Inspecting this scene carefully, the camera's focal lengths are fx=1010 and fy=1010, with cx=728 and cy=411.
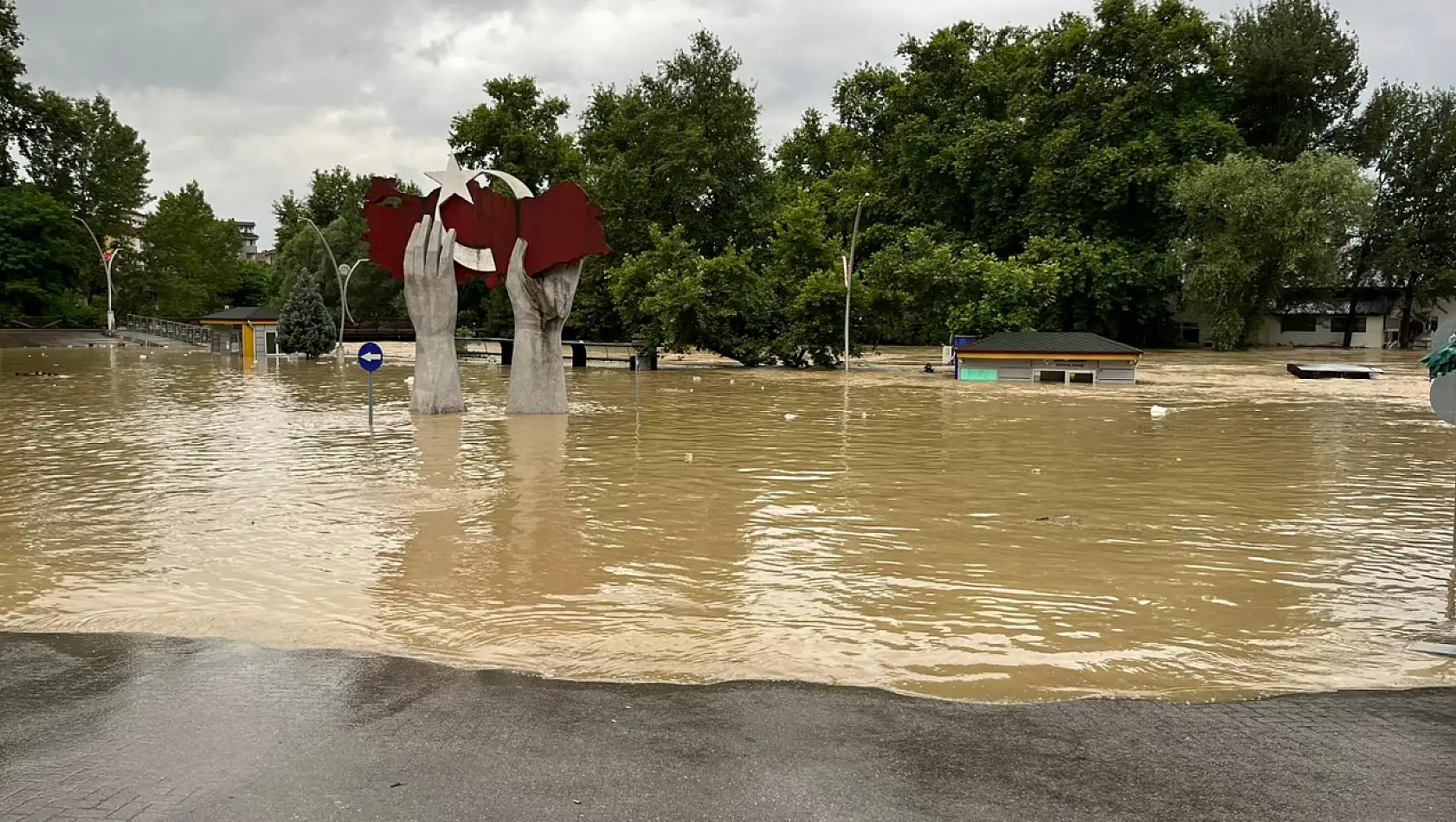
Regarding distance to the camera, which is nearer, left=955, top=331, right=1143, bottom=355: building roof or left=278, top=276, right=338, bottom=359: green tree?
left=955, top=331, right=1143, bottom=355: building roof

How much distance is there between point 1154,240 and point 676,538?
162ft

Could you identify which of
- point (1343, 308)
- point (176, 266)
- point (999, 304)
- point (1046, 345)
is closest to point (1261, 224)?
point (999, 304)

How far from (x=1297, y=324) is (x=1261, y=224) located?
884 inches

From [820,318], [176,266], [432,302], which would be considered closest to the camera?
[432,302]

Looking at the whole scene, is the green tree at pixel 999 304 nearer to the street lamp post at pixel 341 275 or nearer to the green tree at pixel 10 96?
the street lamp post at pixel 341 275

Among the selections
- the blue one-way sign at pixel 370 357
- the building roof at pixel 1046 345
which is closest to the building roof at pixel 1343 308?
the building roof at pixel 1046 345

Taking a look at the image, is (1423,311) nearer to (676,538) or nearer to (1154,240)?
(1154,240)

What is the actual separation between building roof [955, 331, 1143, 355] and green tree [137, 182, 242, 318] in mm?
66500

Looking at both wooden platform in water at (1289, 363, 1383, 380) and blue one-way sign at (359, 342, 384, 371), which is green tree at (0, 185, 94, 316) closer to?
blue one-way sign at (359, 342, 384, 371)

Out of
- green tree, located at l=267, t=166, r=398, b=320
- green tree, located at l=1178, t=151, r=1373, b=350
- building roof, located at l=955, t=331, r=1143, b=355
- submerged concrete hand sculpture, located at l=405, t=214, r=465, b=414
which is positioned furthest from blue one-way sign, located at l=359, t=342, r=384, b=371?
green tree, located at l=267, t=166, r=398, b=320

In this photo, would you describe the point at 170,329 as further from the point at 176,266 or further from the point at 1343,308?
the point at 1343,308

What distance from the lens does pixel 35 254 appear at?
6125 cm

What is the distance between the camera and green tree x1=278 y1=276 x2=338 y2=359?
45438 millimetres

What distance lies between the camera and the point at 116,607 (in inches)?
281
